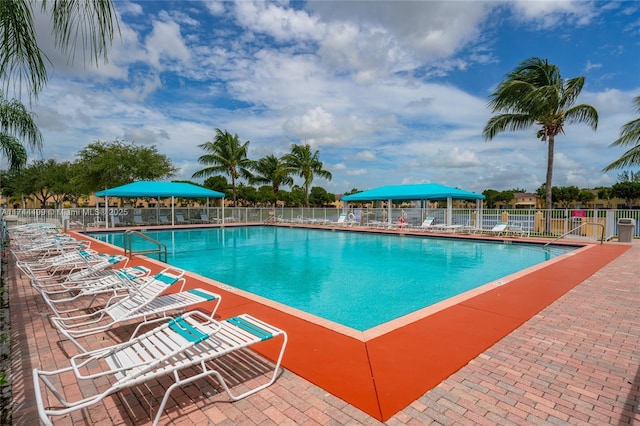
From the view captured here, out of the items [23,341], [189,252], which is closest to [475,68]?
[189,252]

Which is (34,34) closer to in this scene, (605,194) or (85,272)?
(85,272)

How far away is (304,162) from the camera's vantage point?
32.5 metres

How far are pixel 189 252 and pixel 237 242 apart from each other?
11.0 ft

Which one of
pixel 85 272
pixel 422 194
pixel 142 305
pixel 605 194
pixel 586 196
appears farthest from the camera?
pixel 586 196

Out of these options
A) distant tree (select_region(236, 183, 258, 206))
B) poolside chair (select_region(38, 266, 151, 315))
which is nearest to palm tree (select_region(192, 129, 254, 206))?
distant tree (select_region(236, 183, 258, 206))

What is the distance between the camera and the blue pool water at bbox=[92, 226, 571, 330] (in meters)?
→ 6.89

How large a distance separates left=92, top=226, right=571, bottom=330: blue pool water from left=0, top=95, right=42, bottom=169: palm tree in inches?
187

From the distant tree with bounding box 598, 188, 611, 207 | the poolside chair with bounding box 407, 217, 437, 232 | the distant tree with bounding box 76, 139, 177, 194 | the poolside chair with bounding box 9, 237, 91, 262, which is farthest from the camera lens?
the distant tree with bounding box 598, 188, 611, 207

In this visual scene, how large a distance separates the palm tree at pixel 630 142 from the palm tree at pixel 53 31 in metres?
22.7

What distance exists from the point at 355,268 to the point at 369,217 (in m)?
13.8

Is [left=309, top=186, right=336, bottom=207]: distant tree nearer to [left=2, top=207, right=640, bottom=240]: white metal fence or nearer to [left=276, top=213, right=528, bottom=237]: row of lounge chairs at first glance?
[left=2, top=207, right=640, bottom=240]: white metal fence

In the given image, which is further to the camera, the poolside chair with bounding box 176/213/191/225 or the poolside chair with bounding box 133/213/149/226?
the poolside chair with bounding box 176/213/191/225

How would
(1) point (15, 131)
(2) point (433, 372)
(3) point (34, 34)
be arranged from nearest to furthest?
(3) point (34, 34) → (2) point (433, 372) → (1) point (15, 131)

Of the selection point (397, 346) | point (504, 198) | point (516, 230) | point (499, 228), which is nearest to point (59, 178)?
point (499, 228)
